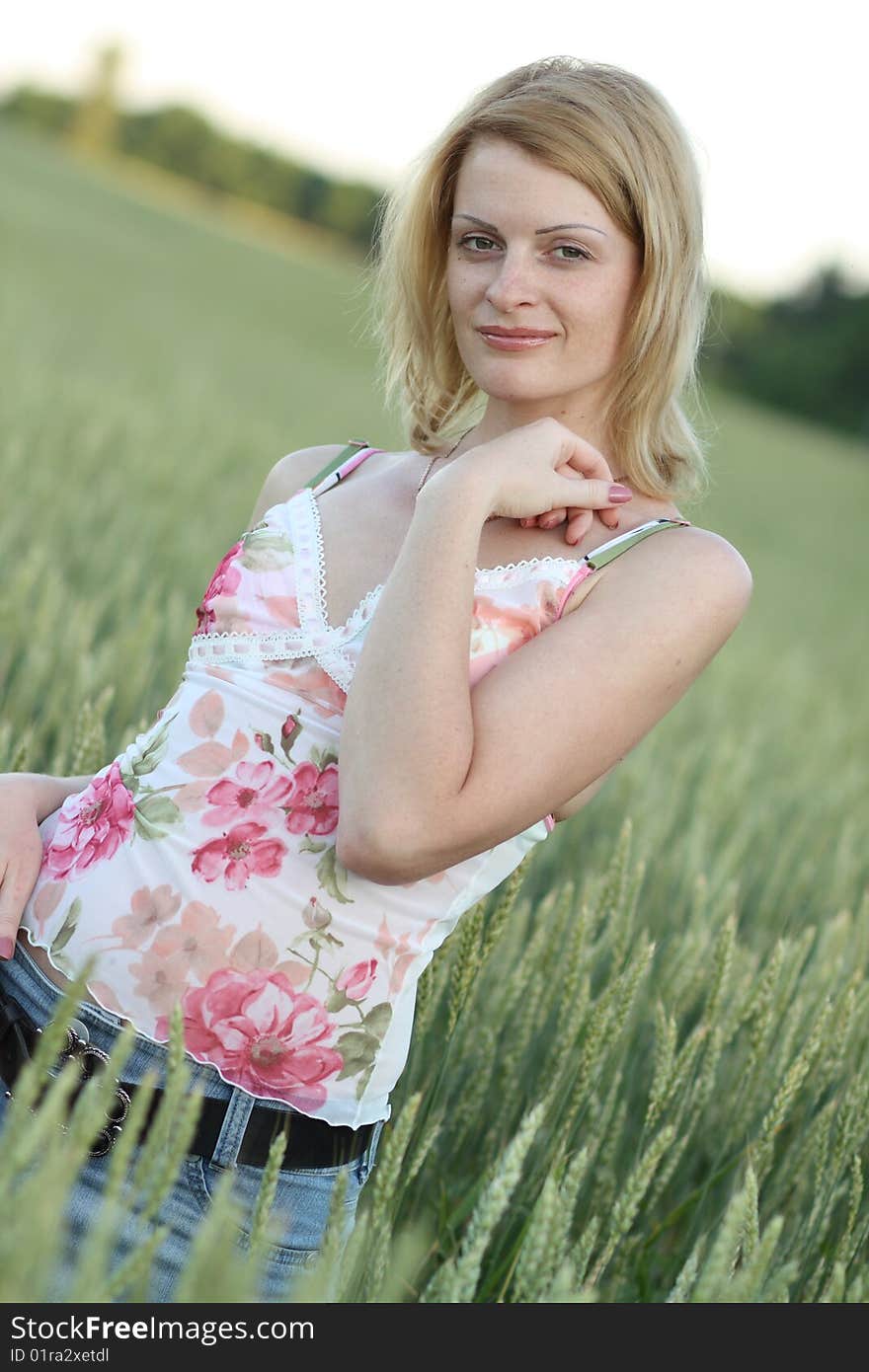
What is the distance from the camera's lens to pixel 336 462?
1683 mm

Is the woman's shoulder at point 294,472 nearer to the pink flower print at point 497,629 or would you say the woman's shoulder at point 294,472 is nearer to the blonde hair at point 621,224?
the blonde hair at point 621,224

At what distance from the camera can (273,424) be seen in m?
9.32

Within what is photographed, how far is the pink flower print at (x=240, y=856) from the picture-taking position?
4.33 ft

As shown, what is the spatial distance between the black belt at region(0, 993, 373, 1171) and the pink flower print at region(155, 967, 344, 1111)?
0.02 m

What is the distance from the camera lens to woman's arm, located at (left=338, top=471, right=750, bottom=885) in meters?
1.22

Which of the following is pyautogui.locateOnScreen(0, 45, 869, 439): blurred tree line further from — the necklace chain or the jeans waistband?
the jeans waistband

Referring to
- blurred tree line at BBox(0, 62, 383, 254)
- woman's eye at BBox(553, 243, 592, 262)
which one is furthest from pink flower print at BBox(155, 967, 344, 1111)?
blurred tree line at BBox(0, 62, 383, 254)

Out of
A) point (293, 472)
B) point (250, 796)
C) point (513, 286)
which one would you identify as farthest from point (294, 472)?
point (250, 796)

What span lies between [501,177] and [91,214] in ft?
93.1

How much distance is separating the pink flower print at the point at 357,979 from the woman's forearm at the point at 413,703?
15 centimetres

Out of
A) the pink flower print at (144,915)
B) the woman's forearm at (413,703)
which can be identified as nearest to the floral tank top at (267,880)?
the pink flower print at (144,915)

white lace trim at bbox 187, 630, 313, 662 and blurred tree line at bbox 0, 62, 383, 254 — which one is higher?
blurred tree line at bbox 0, 62, 383, 254
